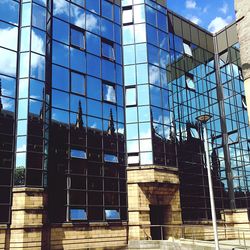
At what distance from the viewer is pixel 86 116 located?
23.5m

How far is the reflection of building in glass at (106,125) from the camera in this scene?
1989 cm

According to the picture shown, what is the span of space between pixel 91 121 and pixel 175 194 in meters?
8.56

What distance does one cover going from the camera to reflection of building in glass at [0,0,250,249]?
19.9 metres

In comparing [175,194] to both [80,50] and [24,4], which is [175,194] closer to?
[80,50]

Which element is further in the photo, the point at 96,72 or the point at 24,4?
the point at 96,72

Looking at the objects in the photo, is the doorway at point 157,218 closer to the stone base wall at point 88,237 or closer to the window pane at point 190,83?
the stone base wall at point 88,237

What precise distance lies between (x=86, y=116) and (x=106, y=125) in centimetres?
182

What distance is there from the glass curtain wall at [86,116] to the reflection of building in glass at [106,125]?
0.08 meters

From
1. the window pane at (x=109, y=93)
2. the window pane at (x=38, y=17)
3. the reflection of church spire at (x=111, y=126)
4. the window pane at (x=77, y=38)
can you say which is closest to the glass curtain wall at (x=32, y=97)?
the window pane at (x=38, y=17)

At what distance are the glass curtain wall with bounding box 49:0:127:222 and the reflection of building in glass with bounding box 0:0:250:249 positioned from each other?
8 centimetres

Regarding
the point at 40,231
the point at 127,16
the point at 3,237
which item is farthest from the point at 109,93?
the point at 3,237

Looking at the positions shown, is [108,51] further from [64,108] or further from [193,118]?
[193,118]

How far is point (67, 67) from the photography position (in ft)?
77.0

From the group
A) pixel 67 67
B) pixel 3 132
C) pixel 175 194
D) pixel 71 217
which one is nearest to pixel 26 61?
pixel 67 67
